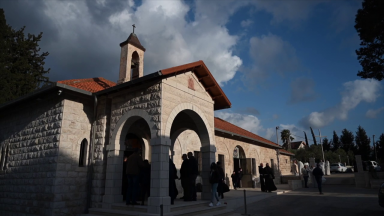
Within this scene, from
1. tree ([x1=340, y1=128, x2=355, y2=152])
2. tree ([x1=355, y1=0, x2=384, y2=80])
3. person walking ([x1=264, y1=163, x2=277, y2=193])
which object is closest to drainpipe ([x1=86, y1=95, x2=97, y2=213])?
person walking ([x1=264, y1=163, x2=277, y2=193])

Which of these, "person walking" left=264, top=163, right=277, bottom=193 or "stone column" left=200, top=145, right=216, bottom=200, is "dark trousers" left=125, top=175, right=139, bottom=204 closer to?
"stone column" left=200, top=145, right=216, bottom=200

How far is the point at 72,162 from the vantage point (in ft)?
28.6

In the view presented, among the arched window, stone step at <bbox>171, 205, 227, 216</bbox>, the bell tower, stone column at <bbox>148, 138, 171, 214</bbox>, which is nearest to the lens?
stone column at <bbox>148, 138, 171, 214</bbox>

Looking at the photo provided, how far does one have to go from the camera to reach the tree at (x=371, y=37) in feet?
40.3

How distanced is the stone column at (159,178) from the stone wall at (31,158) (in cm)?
349

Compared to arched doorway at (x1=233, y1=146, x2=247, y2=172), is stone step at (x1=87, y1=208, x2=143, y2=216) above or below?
below

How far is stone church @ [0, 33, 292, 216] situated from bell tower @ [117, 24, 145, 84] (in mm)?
139

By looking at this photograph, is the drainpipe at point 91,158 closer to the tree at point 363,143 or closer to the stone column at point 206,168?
the stone column at point 206,168

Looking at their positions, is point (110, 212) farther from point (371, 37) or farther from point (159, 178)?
point (371, 37)

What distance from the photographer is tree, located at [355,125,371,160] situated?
49531 millimetres

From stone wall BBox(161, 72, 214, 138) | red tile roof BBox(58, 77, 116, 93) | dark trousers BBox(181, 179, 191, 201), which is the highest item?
red tile roof BBox(58, 77, 116, 93)

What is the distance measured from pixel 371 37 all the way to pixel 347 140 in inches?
1980

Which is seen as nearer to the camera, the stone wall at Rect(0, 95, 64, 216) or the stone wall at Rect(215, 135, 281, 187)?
the stone wall at Rect(0, 95, 64, 216)

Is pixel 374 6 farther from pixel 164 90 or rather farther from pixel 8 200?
pixel 8 200
